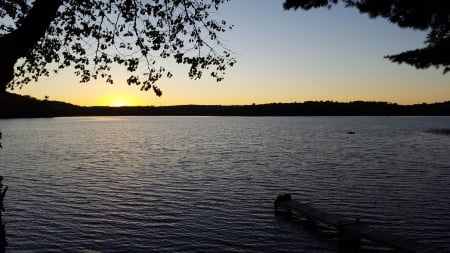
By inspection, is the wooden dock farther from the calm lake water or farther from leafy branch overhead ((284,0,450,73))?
leafy branch overhead ((284,0,450,73))

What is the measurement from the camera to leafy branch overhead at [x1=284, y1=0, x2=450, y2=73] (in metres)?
13.0

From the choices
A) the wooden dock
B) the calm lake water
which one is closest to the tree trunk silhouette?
the calm lake water

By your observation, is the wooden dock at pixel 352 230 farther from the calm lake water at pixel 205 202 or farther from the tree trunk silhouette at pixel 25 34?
the tree trunk silhouette at pixel 25 34

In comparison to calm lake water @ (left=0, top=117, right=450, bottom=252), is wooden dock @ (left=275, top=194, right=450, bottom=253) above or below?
above

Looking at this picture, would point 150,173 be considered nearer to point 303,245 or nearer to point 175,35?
point 303,245

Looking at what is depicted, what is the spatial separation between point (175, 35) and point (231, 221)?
69.3 ft

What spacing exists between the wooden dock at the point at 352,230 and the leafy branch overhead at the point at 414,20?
1316 cm

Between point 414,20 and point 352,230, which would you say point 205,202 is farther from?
point 414,20

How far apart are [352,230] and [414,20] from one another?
17.1 meters

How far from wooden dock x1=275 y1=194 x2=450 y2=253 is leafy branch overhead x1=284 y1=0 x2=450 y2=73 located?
1316 centimetres

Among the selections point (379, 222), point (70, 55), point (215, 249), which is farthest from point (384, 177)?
point (70, 55)

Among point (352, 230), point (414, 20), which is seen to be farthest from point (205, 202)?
point (414, 20)

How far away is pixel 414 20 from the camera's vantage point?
13.5 metres

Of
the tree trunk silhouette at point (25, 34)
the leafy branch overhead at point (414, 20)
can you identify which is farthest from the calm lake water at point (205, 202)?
the tree trunk silhouette at point (25, 34)
